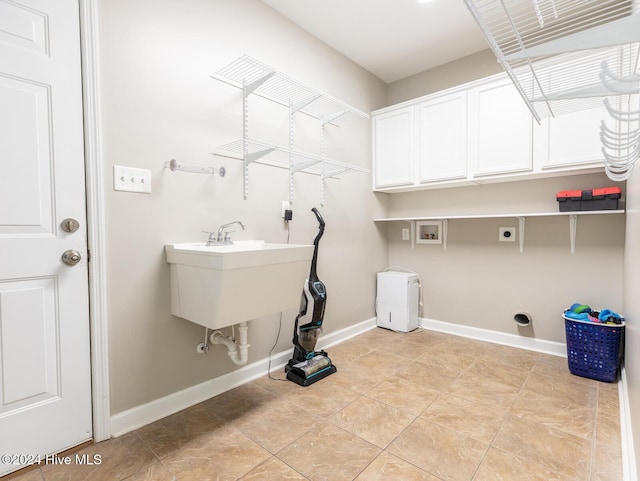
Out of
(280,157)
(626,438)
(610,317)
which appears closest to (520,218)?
(610,317)

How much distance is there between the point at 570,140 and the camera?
2.18 meters

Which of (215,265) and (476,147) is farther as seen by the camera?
(476,147)

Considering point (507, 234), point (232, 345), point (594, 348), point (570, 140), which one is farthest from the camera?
point (507, 234)

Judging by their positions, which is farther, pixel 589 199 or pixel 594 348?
pixel 589 199

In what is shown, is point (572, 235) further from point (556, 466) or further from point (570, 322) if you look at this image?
point (556, 466)

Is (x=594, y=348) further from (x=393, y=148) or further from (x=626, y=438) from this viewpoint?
(x=393, y=148)

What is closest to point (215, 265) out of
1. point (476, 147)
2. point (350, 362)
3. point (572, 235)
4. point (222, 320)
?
point (222, 320)

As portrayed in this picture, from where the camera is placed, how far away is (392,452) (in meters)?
1.43

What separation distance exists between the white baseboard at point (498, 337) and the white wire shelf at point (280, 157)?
1.73m

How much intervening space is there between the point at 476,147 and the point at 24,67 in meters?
2.74

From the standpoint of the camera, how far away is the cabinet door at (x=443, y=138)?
264 cm

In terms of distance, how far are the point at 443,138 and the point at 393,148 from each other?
472 millimetres

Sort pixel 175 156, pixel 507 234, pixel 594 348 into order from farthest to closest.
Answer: pixel 507 234 → pixel 594 348 → pixel 175 156

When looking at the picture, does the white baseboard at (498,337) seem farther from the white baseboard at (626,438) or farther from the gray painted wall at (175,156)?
the gray painted wall at (175,156)
